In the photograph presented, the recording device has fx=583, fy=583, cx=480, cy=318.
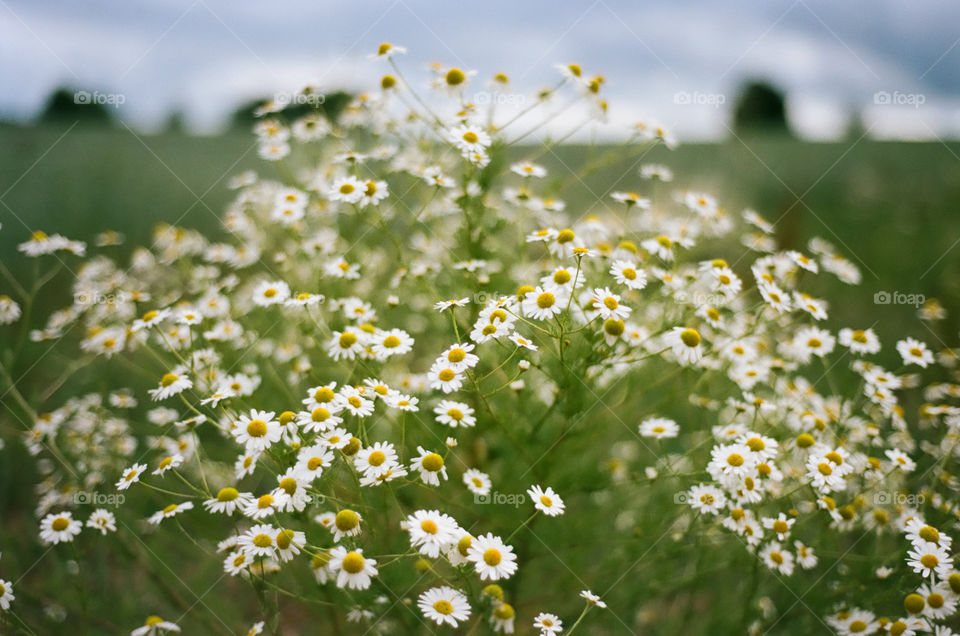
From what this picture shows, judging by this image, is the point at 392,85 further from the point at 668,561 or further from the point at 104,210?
the point at 104,210

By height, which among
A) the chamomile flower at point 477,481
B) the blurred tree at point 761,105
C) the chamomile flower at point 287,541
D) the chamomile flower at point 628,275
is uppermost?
the blurred tree at point 761,105

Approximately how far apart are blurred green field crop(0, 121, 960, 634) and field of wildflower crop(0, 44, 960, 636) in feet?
0.14

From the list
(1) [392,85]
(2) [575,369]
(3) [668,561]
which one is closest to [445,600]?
(2) [575,369]

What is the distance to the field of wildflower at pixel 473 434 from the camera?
5.15 feet

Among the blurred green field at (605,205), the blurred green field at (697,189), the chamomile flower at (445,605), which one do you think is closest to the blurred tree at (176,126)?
the blurred green field at (605,205)

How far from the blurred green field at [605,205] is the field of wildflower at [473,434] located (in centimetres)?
4

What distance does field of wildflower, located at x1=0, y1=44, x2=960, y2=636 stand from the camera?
1.57 m

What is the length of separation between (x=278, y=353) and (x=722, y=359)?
5.98 ft

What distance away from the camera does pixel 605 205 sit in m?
2.53

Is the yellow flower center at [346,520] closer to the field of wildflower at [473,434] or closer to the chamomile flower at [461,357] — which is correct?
the field of wildflower at [473,434]

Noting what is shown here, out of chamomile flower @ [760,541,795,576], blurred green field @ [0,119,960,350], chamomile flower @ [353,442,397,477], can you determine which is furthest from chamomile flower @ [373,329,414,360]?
chamomile flower @ [760,541,795,576]

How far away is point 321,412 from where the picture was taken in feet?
4.97

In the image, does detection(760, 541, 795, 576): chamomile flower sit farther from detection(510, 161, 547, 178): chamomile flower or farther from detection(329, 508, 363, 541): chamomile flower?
detection(510, 161, 547, 178): chamomile flower

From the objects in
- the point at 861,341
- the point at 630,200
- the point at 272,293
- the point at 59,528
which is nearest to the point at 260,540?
the point at 59,528
